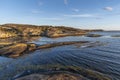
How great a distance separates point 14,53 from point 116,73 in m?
22.6

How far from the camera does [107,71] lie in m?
20.8

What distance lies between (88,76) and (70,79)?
8.66 feet

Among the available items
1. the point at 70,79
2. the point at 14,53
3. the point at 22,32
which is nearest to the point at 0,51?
the point at 14,53

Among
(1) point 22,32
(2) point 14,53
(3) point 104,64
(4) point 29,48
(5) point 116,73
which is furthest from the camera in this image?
(1) point 22,32

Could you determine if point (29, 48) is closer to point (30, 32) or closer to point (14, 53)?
point (14, 53)

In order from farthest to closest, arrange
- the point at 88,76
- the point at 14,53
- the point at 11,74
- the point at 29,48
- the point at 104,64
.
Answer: the point at 29,48 → the point at 14,53 → the point at 104,64 → the point at 11,74 → the point at 88,76

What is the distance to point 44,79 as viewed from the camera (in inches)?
659

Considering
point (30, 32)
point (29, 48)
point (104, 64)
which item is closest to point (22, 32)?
point (30, 32)

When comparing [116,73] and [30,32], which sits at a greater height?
[116,73]

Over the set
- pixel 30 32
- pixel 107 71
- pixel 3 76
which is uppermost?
pixel 107 71

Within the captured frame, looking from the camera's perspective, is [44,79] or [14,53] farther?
[14,53]

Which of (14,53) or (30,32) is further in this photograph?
(30,32)

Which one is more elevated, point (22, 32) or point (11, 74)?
point (11, 74)

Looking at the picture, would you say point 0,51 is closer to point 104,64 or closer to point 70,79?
point 104,64
